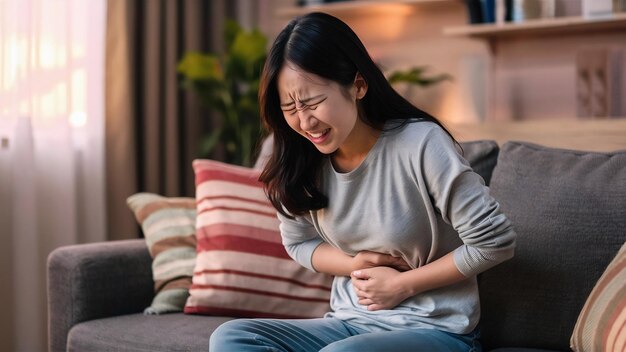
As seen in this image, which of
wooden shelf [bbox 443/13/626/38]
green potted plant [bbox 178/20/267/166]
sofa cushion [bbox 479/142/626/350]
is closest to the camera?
sofa cushion [bbox 479/142/626/350]

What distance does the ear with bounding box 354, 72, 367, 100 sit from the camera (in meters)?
1.63

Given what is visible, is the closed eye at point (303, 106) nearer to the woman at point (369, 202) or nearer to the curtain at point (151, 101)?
the woman at point (369, 202)

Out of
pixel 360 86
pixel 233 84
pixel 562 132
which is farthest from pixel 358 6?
pixel 360 86

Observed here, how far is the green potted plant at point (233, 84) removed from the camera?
367 centimetres

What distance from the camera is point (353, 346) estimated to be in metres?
1.48

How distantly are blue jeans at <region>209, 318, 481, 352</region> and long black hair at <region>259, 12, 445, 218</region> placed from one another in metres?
0.24

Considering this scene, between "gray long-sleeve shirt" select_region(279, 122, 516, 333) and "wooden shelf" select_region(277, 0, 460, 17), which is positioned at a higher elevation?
"wooden shelf" select_region(277, 0, 460, 17)

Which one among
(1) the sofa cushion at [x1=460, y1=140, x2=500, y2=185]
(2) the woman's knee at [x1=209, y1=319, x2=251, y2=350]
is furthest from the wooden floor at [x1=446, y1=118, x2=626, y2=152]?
(2) the woman's knee at [x1=209, y1=319, x2=251, y2=350]

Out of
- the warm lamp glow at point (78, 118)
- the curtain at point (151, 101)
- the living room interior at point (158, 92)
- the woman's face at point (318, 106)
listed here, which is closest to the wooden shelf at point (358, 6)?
the living room interior at point (158, 92)

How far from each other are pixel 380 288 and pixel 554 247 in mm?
414

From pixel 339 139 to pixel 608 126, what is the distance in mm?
1837

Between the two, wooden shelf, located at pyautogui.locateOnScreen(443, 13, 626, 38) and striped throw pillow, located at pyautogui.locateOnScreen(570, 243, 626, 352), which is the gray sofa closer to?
striped throw pillow, located at pyautogui.locateOnScreen(570, 243, 626, 352)

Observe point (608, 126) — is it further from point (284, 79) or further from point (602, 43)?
point (284, 79)

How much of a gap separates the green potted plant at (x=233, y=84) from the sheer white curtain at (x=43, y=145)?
1.36ft
